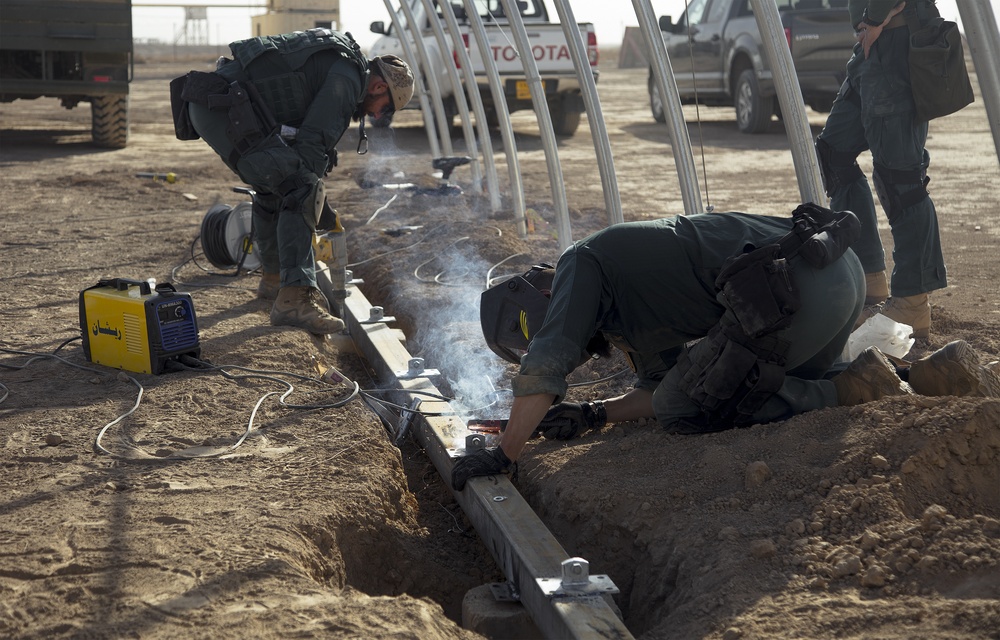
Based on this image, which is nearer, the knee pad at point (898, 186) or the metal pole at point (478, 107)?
the knee pad at point (898, 186)

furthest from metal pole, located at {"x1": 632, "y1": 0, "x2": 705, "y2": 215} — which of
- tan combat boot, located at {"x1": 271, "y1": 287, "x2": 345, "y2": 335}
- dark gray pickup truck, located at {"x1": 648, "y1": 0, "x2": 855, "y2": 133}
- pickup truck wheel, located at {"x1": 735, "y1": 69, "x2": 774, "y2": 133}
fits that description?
pickup truck wheel, located at {"x1": 735, "y1": 69, "x2": 774, "y2": 133}

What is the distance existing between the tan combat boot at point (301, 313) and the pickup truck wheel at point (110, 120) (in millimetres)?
9048

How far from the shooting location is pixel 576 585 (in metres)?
2.61

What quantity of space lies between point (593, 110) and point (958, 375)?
2766mm

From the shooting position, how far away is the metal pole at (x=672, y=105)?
4832mm

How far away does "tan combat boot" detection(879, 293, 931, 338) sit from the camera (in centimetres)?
465

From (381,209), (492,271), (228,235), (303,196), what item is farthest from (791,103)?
(381,209)

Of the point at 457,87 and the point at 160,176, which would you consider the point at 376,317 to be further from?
the point at 160,176

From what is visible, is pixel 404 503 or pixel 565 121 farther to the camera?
pixel 565 121

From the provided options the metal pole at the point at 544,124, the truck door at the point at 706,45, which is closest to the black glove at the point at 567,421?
the metal pole at the point at 544,124

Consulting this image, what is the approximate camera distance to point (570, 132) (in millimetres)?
14617

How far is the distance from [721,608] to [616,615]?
260mm

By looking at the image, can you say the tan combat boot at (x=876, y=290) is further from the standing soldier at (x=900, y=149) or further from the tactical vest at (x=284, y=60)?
the tactical vest at (x=284, y=60)

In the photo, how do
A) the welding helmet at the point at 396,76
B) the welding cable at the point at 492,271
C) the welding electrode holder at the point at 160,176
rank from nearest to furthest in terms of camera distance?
the welding helmet at the point at 396,76 → the welding cable at the point at 492,271 → the welding electrode holder at the point at 160,176
